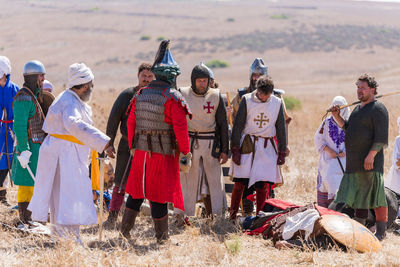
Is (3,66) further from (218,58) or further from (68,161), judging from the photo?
(218,58)

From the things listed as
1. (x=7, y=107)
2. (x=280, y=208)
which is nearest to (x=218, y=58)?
(x=7, y=107)

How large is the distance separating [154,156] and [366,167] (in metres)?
2.27

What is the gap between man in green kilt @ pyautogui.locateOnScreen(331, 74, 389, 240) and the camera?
6746mm

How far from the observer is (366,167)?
677 cm

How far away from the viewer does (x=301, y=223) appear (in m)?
6.41

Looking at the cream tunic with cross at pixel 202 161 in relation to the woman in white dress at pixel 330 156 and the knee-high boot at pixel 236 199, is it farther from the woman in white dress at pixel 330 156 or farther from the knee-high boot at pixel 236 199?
the woman in white dress at pixel 330 156

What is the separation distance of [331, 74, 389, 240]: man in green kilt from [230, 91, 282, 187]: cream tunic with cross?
956mm

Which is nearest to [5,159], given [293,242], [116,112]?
[116,112]

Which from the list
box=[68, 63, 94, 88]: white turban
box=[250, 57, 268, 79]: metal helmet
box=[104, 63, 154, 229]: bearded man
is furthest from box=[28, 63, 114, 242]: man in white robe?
box=[250, 57, 268, 79]: metal helmet

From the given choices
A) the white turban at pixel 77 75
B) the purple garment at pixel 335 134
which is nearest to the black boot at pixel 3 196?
the white turban at pixel 77 75

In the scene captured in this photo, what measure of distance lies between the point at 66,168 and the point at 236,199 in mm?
2485

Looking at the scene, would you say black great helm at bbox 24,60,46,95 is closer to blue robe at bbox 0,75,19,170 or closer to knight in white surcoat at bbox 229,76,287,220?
blue robe at bbox 0,75,19,170

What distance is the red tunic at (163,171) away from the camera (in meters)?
6.25

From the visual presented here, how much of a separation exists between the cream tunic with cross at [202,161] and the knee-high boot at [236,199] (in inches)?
4.5
